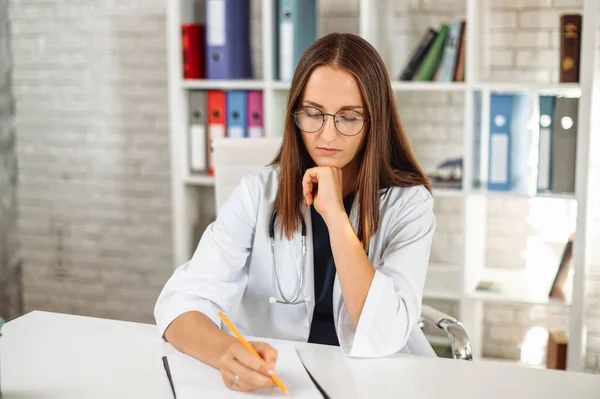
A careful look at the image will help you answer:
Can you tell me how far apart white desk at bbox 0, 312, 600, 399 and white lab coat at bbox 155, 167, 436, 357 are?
113mm

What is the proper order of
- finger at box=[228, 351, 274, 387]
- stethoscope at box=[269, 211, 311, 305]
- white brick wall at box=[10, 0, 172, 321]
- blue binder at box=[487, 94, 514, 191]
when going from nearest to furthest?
1. finger at box=[228, 351, 274, 387]
2. stethoscope at box=[269, 211, 311, 305]
3. blue binder at box=[487, 94, 514, 191]
4. white brick wall at box=[10, 0, 172, 321]

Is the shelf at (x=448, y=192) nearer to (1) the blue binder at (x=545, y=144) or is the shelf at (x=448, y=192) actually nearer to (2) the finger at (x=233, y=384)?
(1) the blue binder at (x=545, y=144)

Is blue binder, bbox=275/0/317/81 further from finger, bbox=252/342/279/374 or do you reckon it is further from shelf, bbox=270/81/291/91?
finger, bbox=252/342/279/374

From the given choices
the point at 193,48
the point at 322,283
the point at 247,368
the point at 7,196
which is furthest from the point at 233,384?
the point at 7,196

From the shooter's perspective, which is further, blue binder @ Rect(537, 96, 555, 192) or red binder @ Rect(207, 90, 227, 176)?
red binder @ Rect(207, 90, 227, 176)

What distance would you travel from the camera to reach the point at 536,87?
263 cm

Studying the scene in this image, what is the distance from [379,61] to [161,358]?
80 centimetres

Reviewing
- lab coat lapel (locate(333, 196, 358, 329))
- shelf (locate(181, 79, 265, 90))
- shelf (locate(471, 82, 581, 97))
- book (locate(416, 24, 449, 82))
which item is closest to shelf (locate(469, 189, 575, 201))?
shelf (locate(471, 82, 581, 97))

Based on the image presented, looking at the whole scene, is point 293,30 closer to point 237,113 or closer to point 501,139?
point 237,113

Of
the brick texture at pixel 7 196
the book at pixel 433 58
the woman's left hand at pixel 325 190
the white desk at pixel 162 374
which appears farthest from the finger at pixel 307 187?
the brick texture at pixel 7 196

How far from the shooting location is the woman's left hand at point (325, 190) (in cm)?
159

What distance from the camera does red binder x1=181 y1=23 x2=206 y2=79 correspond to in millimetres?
3074

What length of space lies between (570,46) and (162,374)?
1.99m

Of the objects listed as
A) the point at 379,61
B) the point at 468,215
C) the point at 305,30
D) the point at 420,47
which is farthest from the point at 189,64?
the point at 379,61
